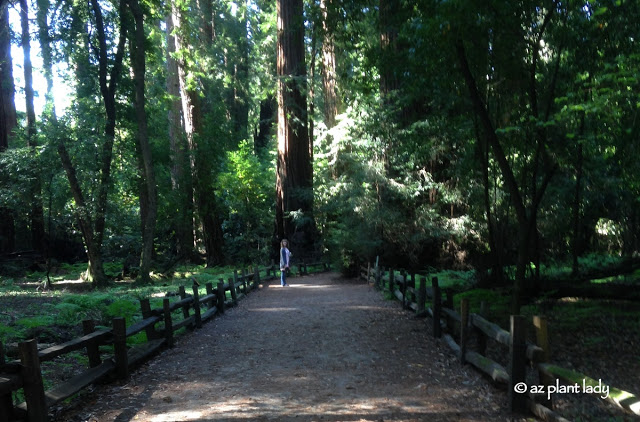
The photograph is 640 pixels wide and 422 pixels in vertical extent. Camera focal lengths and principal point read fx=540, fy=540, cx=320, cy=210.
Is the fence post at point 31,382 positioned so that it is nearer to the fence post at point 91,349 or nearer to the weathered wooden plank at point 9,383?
the weathered wooden plank at point 9,383

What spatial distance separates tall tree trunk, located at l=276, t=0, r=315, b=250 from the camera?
24547mm

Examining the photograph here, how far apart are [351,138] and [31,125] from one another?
14.0 m

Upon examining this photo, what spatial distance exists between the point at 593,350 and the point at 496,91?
5223 millimetres

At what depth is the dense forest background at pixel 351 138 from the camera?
903 centimetres

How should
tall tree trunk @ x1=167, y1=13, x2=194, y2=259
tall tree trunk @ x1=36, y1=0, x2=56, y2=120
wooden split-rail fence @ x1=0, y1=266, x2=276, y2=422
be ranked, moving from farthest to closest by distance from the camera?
tall tree trunk @ x1=167, y1=13, x2=194, y2=259 → tall tree trunk @ x1=36, y1=0, x2=56, y2=120 → wooden split-rail fence @ x1=0, y1=266, x2=276, y2=422

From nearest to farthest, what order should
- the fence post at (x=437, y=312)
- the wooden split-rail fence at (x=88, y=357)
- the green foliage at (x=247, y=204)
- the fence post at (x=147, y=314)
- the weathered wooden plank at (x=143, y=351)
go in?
the wooden split-rail fence at (x=88, y=357), the weathered wooden plank at (x=143, y=351), the fence post at (x=147, y=314), the fence post at (x=437, y=312), the green foliage at (x=247, y=204)

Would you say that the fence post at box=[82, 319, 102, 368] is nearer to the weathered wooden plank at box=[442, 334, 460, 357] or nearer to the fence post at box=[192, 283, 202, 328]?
the fence post at box=[192, 283, 202, 328]

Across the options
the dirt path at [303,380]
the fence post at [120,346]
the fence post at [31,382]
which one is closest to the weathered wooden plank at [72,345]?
the fence post at [120,346]

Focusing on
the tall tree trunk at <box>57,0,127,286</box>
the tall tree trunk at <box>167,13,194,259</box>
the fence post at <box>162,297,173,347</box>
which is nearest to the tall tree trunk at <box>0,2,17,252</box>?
the tall tree trunk at <box>57,0,127,286</box>

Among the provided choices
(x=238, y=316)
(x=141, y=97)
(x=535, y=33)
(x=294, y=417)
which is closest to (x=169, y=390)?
(x=294, y=417)

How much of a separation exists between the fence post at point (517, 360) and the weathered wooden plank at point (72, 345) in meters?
4.68

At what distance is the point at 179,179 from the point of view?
29047 mm

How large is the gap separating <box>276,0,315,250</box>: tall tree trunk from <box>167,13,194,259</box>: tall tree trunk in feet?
18.9

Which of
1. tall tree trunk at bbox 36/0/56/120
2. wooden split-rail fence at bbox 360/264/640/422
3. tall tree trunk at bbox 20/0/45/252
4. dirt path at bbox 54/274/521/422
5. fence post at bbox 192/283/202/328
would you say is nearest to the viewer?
wooden split-rail fence at bbox 360/264/640/422
